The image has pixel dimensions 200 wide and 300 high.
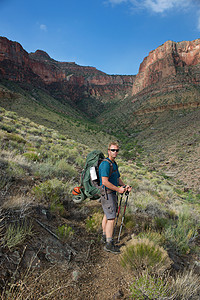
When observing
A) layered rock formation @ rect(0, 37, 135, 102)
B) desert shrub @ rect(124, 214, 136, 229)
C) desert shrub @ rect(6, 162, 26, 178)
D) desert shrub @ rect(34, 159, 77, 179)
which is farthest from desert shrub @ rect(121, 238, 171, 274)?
layered rock formation @ rect(0, 37, 135, 102)

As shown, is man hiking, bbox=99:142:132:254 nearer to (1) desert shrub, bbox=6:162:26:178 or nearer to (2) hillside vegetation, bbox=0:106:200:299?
(2) hillside vegetation, bbox=0:106:200:299

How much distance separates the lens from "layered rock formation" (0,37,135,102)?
69.5 meters

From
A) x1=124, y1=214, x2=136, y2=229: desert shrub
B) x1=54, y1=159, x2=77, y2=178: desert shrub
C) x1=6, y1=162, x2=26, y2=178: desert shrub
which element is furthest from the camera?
x1=54, y1=159, x2=77, y2=178: desert shrub

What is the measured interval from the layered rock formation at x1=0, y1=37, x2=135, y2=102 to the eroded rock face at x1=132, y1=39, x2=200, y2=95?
34780 millimetres

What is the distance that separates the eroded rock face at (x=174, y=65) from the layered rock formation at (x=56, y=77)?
34780 mm

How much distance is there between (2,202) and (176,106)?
52.8 m

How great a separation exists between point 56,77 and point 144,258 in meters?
113

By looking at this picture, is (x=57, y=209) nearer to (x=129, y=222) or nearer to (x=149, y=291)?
(x=129, y=222)

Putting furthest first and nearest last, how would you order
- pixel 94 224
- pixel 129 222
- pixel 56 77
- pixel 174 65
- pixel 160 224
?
pixel 56 77, pixel 174 65, pixel 160 224, pixel 129 222, pixel 94 224

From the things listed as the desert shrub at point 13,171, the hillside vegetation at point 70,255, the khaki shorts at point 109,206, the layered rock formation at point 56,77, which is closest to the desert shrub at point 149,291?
the hillside vegetation at point 70,255

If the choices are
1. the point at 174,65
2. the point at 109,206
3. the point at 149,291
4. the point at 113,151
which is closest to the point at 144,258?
the point at 149,291

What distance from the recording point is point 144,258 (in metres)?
2.24

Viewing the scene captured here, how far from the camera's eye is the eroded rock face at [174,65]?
56.7 meters

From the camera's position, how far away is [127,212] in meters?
4.00
